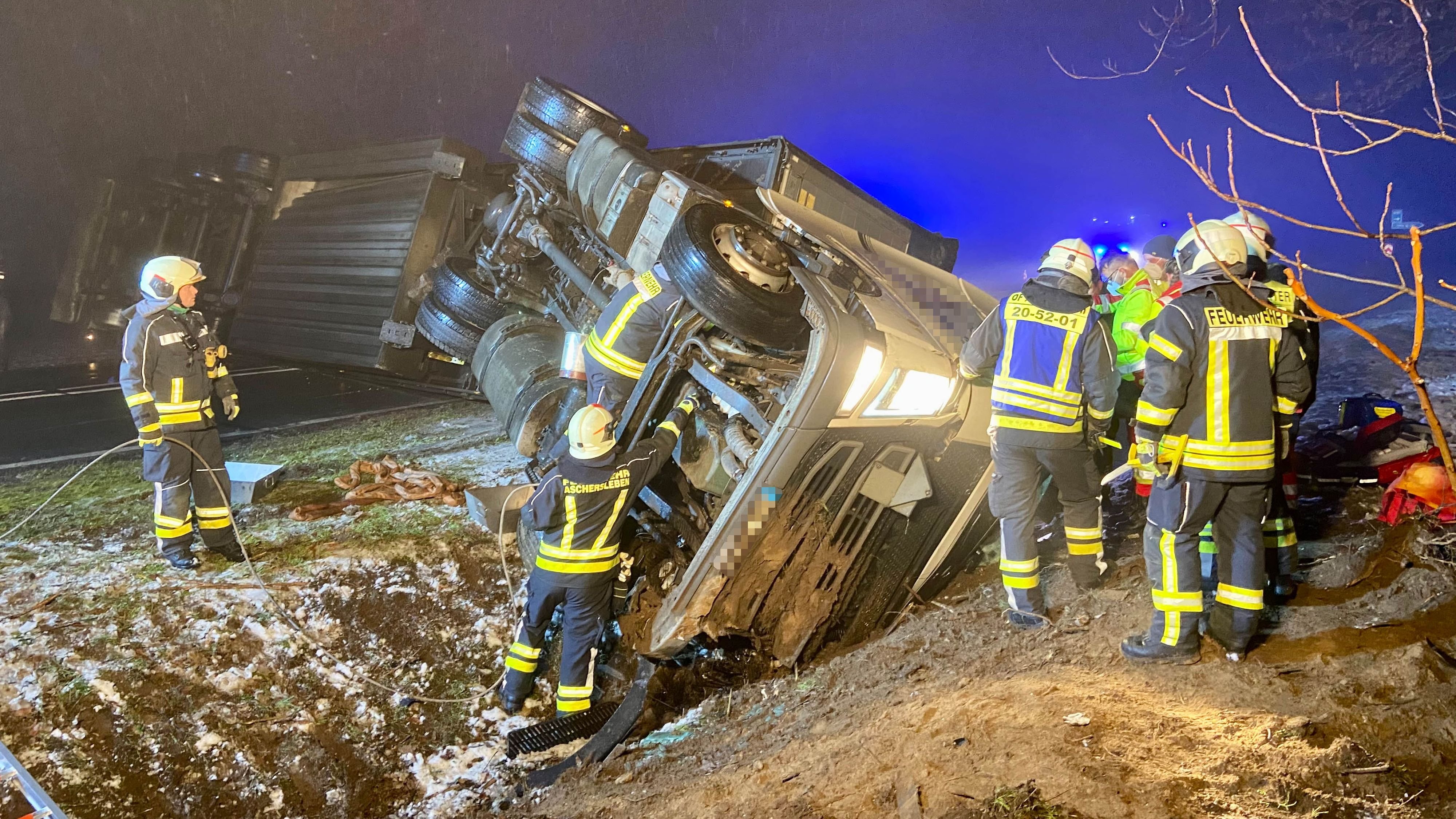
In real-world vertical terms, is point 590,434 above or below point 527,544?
above

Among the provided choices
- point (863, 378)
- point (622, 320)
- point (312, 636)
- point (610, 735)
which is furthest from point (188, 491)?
point (863, 378)

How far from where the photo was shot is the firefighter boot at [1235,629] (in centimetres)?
259

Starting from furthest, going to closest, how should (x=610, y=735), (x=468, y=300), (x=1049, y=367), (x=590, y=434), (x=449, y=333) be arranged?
(x=449, y=333)
(x=468, y=300)
(x=590, y=434)
(x=610, y=735)
(x=1049, y=367)

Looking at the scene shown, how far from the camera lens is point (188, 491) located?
3.66 metres

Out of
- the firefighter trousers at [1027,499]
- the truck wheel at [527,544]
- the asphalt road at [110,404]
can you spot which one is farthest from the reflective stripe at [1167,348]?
the asphalt road at [110,404]

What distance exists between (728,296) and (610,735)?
5.89ft

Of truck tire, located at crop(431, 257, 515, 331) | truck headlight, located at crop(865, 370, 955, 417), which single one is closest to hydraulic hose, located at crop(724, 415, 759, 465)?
truck headlight, located at crop(865, 370, 955, 417)

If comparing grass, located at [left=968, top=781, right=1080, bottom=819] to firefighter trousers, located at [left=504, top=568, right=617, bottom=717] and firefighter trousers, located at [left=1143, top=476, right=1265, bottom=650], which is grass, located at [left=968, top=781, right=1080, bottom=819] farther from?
firefighter trousers, located at [left=504, top=568, right=617, bottom=717]

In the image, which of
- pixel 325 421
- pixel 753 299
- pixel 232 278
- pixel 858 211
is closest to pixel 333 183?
pixel 232 278

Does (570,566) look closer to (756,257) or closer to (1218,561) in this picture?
(756,257)

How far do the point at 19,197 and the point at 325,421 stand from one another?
9709mm

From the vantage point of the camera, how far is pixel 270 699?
3129 millimetres

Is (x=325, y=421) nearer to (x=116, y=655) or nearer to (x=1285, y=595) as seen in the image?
(x=116, y=655)

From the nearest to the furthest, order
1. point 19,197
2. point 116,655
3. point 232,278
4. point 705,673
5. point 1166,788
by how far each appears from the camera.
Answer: point 1166,788 → point 116,655 → point 705,673 → point 232,278 → point 19,197
